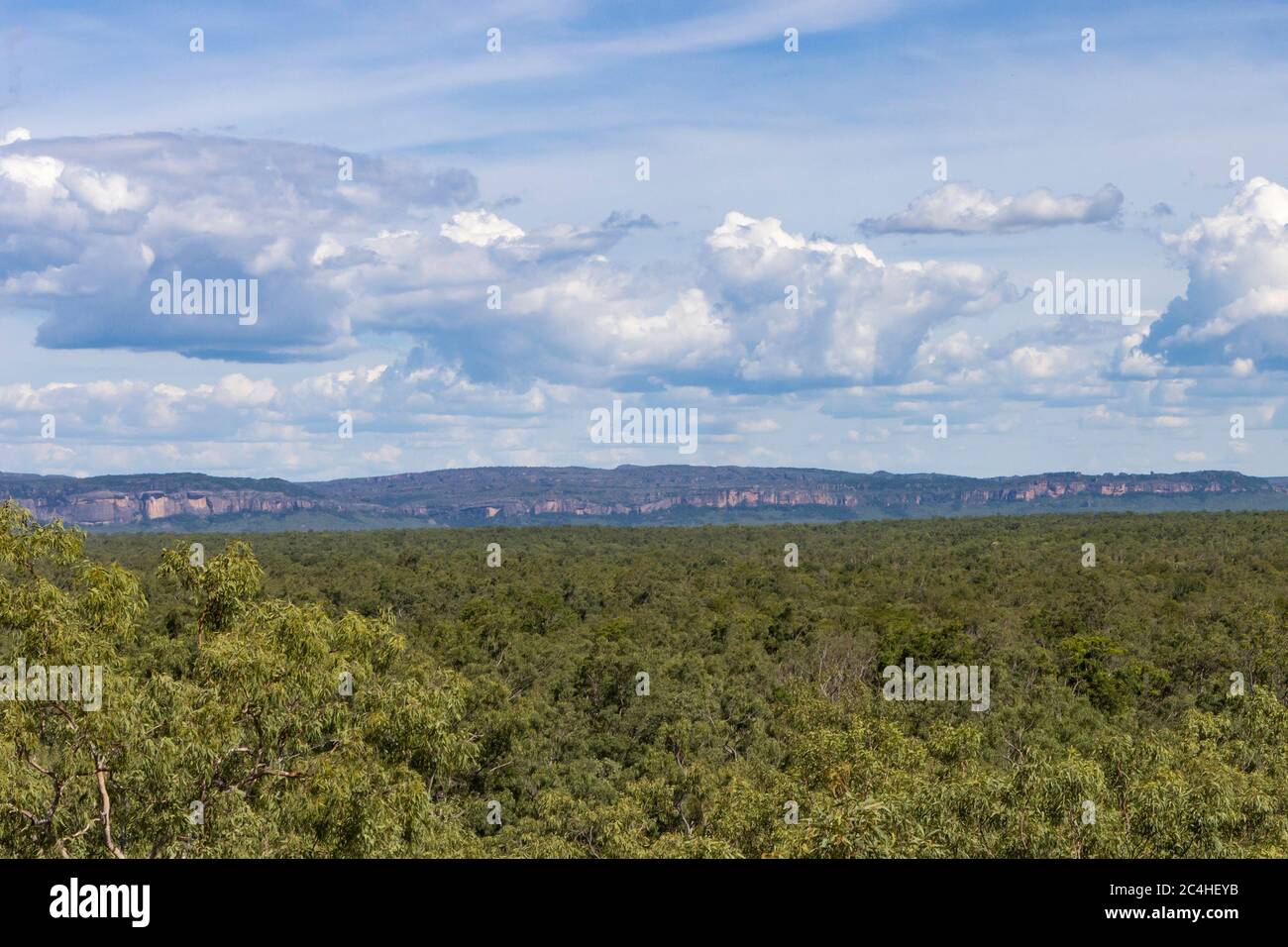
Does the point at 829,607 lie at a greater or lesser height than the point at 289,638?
lesser

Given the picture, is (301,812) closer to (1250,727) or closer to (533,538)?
(1250,727)

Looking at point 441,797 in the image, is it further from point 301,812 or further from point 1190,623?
point 1190,623

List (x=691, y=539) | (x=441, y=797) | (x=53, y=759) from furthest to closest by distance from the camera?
(x=691, y=539)
(x=441, y=797)
(x=53, y=759)

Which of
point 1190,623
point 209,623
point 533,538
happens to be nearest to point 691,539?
point 533,538

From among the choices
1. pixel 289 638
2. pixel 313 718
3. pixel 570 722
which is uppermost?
pixel 289 638
